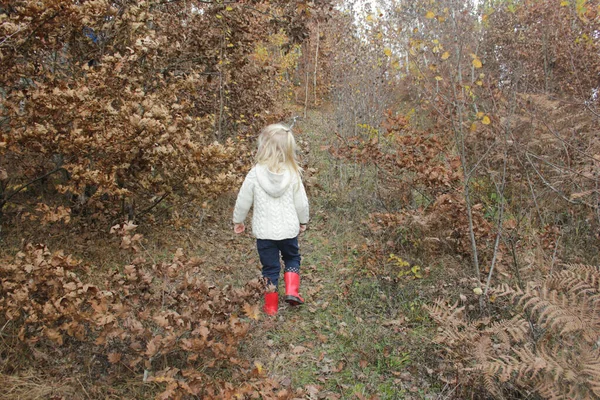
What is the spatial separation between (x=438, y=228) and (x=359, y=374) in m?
1.87

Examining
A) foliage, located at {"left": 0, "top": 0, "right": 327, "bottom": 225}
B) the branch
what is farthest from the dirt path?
foliage, located at {"left": 0, "top": 0, "right": 327, "bottom": 225}

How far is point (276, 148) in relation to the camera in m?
3.58

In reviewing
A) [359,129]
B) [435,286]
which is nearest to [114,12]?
[435,286]

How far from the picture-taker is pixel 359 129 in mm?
7301

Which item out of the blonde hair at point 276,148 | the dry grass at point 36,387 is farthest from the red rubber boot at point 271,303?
the dry grass at point 36,387

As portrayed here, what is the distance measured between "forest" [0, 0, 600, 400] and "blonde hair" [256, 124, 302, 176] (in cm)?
Result: 62

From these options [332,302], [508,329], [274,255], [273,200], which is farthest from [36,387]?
[508,329]

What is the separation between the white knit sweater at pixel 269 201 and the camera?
358cm

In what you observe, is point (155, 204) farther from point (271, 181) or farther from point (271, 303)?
point (271, 303)

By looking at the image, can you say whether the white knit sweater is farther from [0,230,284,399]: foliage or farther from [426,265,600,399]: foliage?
[426,265,600,399]: foliage

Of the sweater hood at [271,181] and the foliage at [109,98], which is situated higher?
the foliage at [109,98]

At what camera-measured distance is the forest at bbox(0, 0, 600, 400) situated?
2.51 meters

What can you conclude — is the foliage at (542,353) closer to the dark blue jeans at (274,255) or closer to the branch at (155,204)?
the dark blue jeans at (274,255)

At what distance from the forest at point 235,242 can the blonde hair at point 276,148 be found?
62 centimetres
